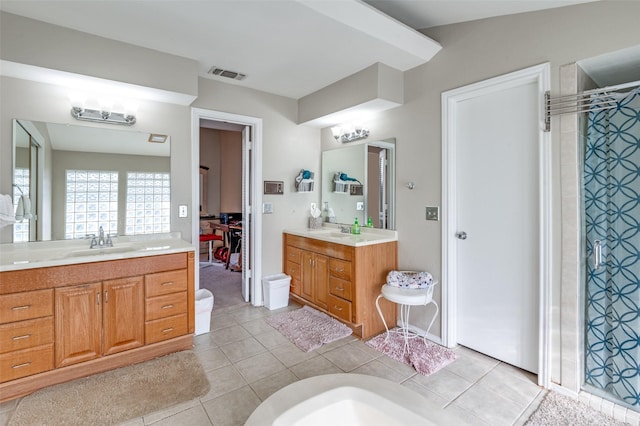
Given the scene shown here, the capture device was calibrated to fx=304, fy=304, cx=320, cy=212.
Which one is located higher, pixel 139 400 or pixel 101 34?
pixel 101 34

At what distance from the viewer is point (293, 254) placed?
148 inches

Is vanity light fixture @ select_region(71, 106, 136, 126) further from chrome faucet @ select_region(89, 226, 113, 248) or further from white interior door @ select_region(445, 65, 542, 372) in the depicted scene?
white interior door @ select_region(445, 65, 542, 372)

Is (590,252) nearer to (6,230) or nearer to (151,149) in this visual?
(151,149)

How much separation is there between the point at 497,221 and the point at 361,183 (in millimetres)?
1519

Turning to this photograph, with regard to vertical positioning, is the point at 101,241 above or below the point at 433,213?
below

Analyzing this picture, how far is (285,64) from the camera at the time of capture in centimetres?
294

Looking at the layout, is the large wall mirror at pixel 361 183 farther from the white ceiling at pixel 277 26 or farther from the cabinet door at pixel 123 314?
the cabinet door at pixel 123 314

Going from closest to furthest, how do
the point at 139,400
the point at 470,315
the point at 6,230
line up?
the point at 139,400, the point at 6,230, the point at 470,315

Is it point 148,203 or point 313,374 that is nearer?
point 313,374

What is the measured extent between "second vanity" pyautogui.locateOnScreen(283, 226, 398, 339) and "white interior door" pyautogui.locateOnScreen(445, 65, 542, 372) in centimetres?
64

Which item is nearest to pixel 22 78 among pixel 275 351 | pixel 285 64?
pixel 285 64

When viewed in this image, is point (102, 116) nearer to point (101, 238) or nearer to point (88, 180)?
point (88, 180)

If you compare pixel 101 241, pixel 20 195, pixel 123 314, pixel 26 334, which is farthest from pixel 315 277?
pixel 20 195

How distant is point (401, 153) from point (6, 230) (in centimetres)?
339
